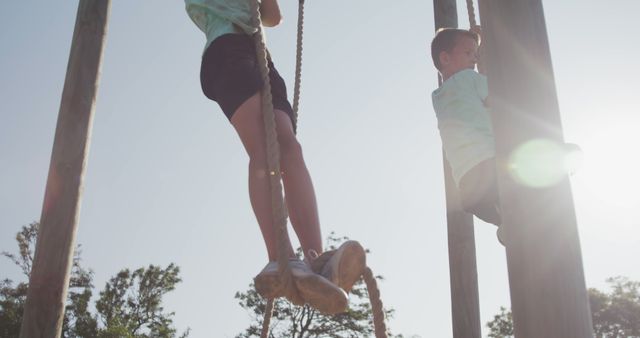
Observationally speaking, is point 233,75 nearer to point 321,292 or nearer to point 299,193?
point 299,193

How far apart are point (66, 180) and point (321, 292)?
1.78 m

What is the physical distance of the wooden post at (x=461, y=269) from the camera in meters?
3.64

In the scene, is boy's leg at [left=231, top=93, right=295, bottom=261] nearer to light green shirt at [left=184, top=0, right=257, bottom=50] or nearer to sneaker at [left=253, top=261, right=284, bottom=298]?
sneaker at [left=253, top=261, right=284, bottom=298]

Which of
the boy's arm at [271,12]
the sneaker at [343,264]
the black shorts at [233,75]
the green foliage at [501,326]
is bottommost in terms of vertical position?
the sneaker at [343,264]

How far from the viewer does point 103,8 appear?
340cm

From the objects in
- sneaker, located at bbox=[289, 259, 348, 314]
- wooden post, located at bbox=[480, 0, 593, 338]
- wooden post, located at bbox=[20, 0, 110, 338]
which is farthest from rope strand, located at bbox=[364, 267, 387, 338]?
wooden post, located at bbox=[20, 0, 110, 338]

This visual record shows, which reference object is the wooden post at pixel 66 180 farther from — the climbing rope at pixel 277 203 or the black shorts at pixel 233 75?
the climbing rope at pixel 277 203

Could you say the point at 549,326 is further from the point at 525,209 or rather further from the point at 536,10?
the point at 536,10

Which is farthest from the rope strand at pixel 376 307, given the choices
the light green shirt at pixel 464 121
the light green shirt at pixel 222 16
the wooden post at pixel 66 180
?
the wooden post at pixel 66 180

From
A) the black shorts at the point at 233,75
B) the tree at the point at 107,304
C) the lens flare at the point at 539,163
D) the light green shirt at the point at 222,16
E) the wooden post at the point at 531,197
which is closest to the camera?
the wooden post at the point at 531,197

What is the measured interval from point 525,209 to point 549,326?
266 millimetres

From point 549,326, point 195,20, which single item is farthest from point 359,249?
point 195,20

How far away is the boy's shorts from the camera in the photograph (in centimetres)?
246

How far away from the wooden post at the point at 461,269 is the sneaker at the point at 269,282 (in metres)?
2.11
